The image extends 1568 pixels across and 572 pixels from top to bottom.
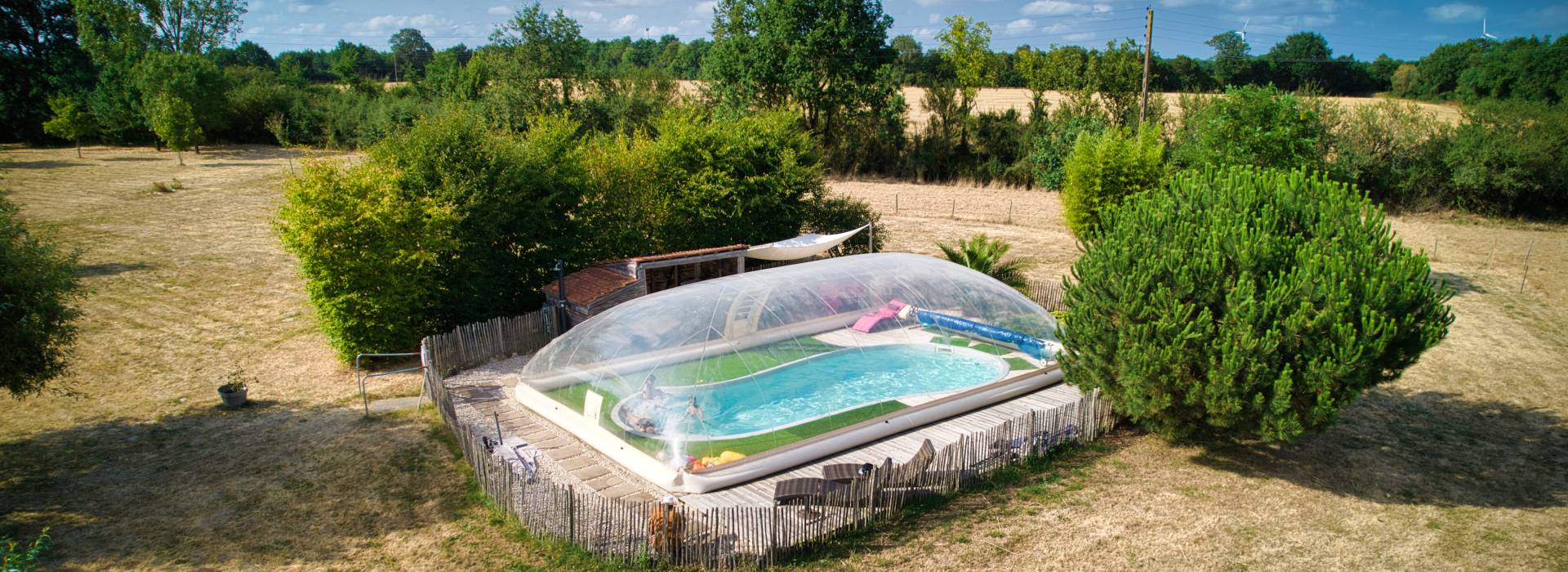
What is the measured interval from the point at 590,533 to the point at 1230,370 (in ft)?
28.7

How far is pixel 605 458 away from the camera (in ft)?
41.7

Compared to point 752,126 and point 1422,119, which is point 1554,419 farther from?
point 1422,119

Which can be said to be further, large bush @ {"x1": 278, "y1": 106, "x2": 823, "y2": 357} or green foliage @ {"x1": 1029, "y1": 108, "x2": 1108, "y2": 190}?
green foliage @ {"x1": 1029, "y1": 108, "x2": 1108, "y2": 190}

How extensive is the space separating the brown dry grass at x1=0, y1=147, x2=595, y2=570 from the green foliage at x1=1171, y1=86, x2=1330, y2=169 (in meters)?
24.1

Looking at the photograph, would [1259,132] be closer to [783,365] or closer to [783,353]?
[783,353]

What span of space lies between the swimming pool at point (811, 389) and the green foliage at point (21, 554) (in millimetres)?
6775

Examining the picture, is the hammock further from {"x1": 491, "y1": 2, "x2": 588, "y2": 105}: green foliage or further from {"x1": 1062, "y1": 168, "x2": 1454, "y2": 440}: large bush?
{"x1": 491, "y1": 2, "x2": 588, "y2": 105}: green foliage

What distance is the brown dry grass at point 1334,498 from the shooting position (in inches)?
397

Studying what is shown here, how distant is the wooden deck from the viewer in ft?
38.1

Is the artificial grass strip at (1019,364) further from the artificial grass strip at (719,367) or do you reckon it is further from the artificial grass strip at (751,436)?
the artificial grass strip at (719,367)

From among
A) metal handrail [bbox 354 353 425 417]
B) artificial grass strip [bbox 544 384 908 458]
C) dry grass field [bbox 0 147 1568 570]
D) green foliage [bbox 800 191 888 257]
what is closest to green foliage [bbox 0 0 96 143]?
dry grass field [bbox 0 147 1568 570]

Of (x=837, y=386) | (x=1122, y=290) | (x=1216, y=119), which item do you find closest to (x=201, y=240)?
(x=837, y=386)

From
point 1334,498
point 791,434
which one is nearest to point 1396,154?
point 1334,498

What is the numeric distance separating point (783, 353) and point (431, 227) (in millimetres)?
8356
